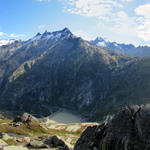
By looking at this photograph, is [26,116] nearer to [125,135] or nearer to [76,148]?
[76,148]

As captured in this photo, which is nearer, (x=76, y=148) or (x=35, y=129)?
(x=76, y=148)

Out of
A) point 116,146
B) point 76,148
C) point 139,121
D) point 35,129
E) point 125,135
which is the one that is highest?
point 139,121

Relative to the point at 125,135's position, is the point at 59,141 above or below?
below

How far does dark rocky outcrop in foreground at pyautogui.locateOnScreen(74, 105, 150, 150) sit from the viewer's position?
82.5 feet

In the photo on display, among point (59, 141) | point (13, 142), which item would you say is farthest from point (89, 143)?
point (13, 142)

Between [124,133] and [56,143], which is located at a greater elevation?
[124,133]

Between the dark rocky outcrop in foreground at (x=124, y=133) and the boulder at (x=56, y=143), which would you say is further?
the boulder at (x=56, y=143)

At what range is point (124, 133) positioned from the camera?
1067 inches

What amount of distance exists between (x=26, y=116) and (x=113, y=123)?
296 feet

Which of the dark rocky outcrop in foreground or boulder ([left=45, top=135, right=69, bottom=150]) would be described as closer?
the dark rocky outcrop in foreground

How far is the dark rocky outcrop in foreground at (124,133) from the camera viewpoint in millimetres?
25141

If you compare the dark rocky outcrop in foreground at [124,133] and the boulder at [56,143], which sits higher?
the dark rocky outcrop in foreground at [124,133]

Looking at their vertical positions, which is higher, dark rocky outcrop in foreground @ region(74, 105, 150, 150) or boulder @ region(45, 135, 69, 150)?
dark rocky outcrop in foreground @ region(74, 105, 150, 150)

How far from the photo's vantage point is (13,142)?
45.8 m
